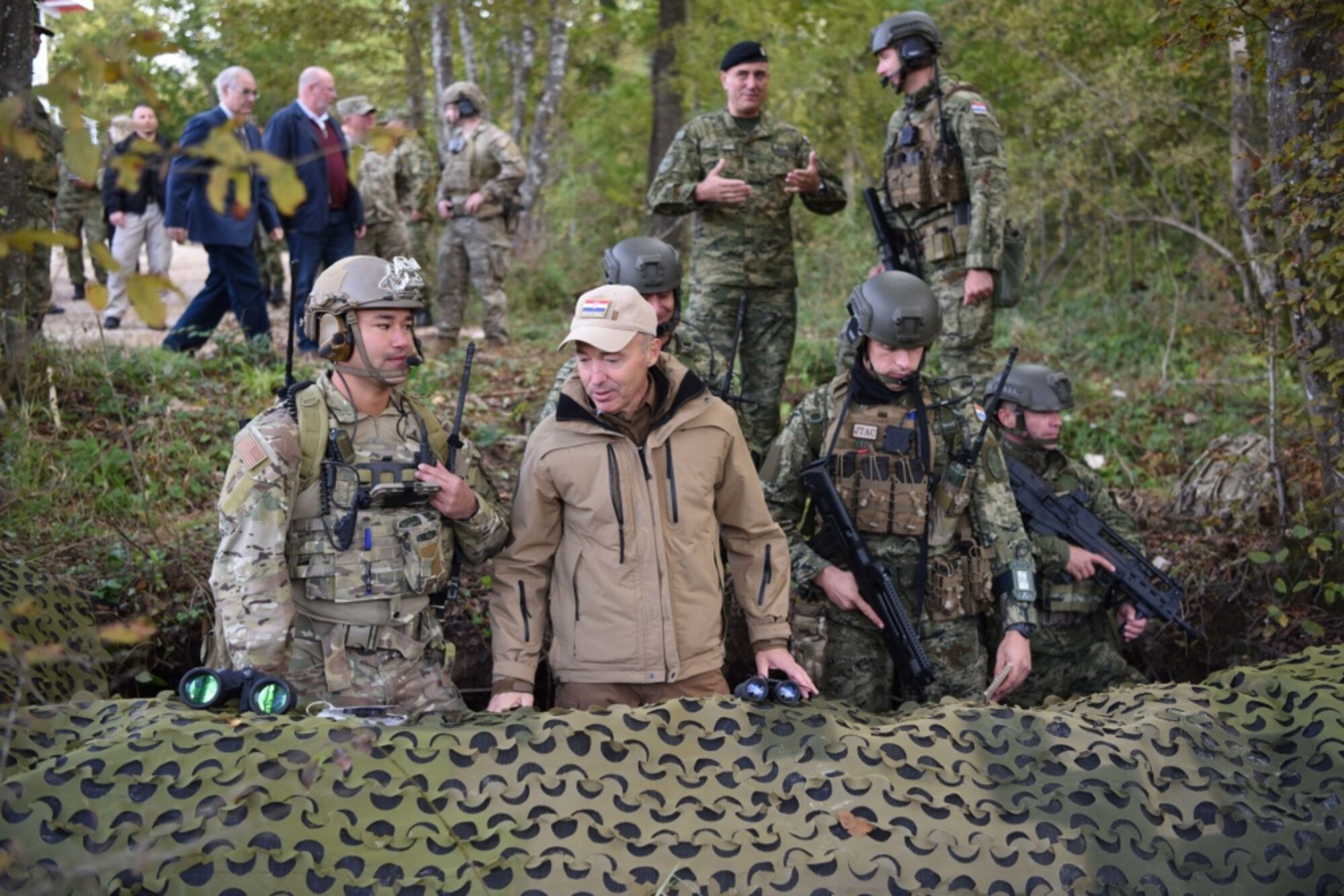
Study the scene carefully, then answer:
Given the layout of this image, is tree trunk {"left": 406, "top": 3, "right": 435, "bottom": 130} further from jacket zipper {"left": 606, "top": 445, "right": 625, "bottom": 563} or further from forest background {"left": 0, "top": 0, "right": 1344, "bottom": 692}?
jacket zipper {"left": 606, "top": 445, "right": 625, "bottom": 563}

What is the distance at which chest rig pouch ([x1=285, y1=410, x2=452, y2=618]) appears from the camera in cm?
391

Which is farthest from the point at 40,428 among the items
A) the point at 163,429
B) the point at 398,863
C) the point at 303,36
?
the point at 303,36

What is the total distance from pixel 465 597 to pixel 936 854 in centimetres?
322

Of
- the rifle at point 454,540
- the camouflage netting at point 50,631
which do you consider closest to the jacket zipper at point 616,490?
the rifle at point 454,540

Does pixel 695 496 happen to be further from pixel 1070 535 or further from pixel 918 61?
pixel 918 61

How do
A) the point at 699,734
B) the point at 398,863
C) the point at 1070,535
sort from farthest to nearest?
the point at 1070,535 < the point at 699,734 < the point at 398,863

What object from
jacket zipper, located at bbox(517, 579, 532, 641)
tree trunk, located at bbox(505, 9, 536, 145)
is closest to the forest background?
tree trunk, located at bbox(505, 9, 536, 145)

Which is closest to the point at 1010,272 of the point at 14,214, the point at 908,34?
the point at 908,34

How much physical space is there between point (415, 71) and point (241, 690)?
46.6ft

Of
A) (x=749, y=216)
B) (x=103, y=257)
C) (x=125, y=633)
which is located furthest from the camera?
(x=749, y=216)

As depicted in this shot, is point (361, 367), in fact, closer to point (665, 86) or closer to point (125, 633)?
point (125, 633)

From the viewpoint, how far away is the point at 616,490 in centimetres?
399

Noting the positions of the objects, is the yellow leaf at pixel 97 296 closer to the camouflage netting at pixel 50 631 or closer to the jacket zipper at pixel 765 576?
the camouflage netting at pixel 50 631

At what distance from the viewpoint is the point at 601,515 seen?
400 centimetres
